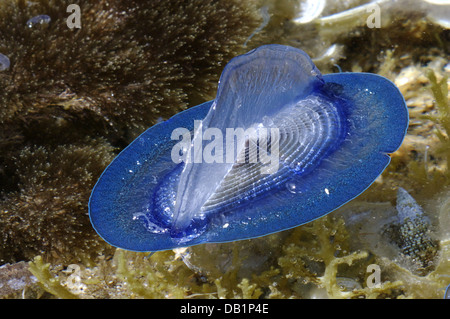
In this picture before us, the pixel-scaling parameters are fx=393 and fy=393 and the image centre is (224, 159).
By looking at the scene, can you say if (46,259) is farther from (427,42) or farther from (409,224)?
(427,42)

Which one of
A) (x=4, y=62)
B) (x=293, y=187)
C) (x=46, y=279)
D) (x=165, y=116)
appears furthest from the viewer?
(x=165, y=116)

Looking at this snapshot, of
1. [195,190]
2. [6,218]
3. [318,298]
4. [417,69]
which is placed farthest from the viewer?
[417,69]

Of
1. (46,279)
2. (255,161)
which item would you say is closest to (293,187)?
(255,161)

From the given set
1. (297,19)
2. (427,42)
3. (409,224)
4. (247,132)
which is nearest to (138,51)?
(247,132)

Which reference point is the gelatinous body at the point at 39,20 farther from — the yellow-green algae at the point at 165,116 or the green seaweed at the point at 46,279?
the green seaweed at the point at 46,279

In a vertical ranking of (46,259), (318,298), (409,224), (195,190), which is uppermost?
(195,190)

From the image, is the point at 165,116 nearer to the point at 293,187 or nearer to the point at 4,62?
the point at 4,62

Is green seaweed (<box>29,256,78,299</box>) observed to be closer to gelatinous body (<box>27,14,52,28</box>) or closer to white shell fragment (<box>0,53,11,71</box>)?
white shell fragment (<box>0,53,11,71</box>)

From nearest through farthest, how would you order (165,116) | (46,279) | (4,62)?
1. (46,279)
2. (4,62)
3. (165,116)
